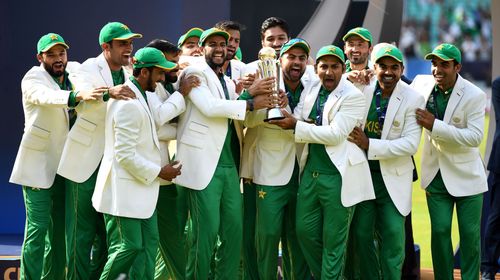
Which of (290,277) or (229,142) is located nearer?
(229,142)

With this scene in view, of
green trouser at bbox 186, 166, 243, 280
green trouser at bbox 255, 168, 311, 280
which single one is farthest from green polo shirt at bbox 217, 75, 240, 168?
green trouser at bbox 255, 168, 311, 280

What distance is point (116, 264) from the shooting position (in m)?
5.93

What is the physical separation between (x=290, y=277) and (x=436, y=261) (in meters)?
1.02

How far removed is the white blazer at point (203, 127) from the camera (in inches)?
248

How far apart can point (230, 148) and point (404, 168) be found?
120cm

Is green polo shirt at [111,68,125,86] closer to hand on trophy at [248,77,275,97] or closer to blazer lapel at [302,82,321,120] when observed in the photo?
hand on trophy at [248,77,275,97]

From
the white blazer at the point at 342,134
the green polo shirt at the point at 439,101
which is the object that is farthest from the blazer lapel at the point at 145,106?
the green polo shirt at the point at 439,101

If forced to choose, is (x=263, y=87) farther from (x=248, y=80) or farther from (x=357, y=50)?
(x=357, y=50)

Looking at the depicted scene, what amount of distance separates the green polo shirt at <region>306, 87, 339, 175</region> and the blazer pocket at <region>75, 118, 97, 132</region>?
1392 mm

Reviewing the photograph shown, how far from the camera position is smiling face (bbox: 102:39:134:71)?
6.49 m

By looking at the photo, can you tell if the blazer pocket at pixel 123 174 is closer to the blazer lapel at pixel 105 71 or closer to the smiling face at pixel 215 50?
the blazer lapel at pixel 105 71

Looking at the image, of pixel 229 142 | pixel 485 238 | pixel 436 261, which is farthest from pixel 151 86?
pixel 485 238

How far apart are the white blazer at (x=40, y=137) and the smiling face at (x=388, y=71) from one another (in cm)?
200

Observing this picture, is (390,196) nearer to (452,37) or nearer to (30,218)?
(30,218)
